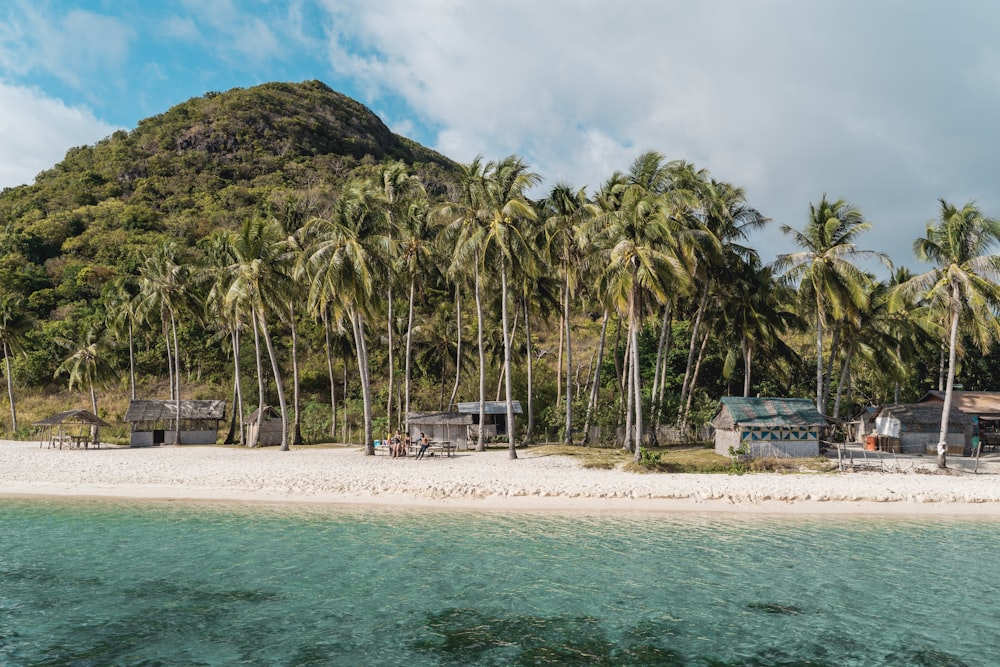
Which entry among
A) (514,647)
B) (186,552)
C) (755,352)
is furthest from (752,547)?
(755,352)

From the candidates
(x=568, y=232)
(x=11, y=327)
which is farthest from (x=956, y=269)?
(x=11, y=327)

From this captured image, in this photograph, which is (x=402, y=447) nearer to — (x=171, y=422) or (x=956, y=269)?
(x=171, y=422)

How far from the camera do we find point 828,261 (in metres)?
30.8

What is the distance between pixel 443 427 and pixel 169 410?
17400mm

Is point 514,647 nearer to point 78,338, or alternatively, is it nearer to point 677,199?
point 677,199

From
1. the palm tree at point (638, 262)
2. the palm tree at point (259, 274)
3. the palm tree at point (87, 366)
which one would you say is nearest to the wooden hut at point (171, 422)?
the palm tree at point (87, 366)

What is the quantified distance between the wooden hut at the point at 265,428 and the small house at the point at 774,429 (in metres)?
25.1

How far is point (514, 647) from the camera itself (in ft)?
31.4

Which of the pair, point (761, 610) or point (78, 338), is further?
point (78, 338)

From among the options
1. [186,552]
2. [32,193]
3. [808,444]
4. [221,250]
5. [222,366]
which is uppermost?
[32,193]

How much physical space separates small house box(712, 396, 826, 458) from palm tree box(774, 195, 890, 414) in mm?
2965

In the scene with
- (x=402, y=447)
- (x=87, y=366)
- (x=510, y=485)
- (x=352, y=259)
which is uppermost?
(x=352, y=259)

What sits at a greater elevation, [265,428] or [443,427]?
[443,427]

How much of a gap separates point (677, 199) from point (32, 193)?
9194cm
